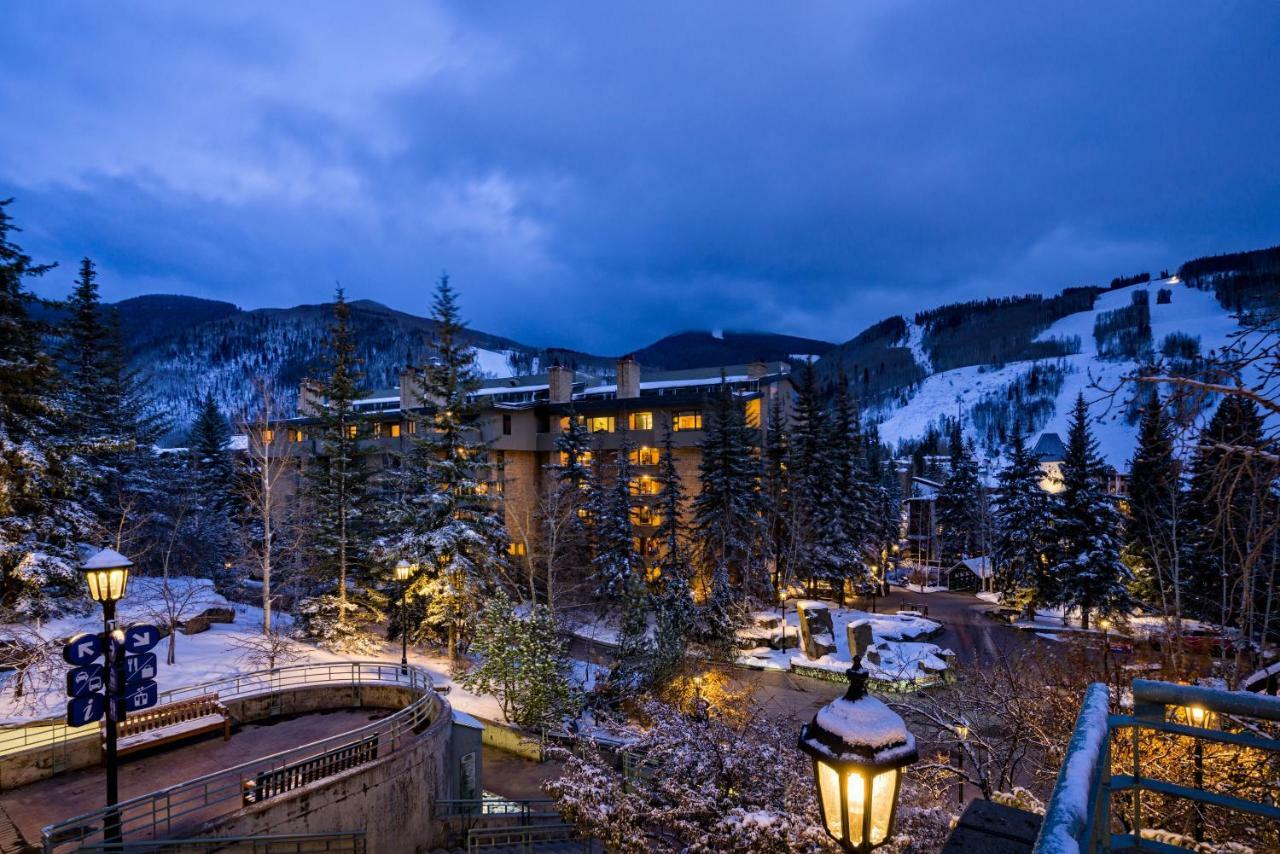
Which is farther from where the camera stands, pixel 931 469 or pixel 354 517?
pixel 931 469

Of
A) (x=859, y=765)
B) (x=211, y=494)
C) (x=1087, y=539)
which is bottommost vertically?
(x=1087, y=539)

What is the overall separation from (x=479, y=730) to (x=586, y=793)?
786 centimetres

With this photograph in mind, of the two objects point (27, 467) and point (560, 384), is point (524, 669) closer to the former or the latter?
point (27, 467)

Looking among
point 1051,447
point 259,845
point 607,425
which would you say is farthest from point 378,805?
point 1051,447

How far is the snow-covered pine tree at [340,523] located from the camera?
26109 mm

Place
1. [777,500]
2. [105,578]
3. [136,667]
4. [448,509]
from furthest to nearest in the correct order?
1. [777,500]
2. [448,509]
3. [136,667]
4. [105,578]

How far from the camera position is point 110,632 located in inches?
376

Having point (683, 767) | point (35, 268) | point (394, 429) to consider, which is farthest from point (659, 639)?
point (394, 429)

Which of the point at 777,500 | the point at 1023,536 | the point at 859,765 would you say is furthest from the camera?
the point at 777,500

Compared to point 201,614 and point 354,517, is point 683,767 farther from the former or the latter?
point 201,614

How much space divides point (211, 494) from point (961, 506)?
63.5 meters

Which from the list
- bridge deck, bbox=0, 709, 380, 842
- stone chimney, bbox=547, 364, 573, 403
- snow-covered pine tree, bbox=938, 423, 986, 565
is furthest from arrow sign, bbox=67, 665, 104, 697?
snow-covered pine tree, bbox=938, 423, 986, 565

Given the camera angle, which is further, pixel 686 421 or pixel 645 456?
pixel 645 456

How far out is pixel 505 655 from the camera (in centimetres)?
2048
